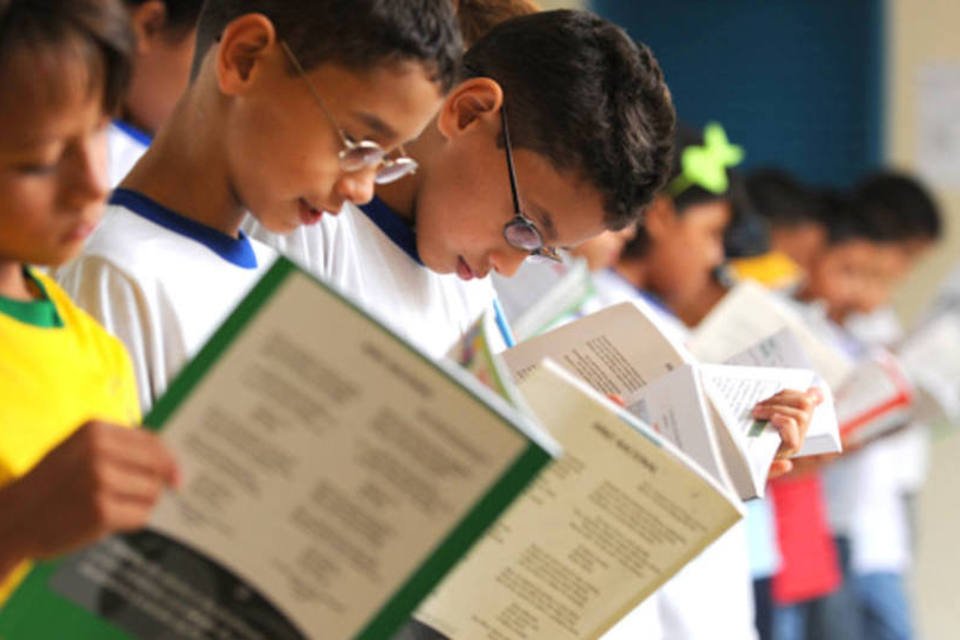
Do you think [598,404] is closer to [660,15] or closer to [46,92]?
[46,92]

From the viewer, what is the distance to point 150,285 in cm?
133

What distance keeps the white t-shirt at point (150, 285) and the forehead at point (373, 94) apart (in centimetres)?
17

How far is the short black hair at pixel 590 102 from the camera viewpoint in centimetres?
164

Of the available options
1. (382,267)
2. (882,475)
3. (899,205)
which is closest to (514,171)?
(382,267)

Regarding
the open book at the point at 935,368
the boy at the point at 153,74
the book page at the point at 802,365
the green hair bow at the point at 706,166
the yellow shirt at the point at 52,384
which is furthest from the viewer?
the open book at the point at 935,368

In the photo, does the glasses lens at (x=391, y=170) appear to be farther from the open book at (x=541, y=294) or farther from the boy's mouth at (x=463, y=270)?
the open book at (x=541, y=294)

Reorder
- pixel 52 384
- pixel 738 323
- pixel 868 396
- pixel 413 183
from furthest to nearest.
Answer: pixel 868 396, pixel 738 323, pixel 413 183, pixel 52 384

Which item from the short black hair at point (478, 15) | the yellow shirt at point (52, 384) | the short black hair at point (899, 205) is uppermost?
the short black hair at point (899, 205)

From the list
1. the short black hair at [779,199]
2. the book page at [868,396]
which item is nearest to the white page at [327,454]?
the book page at [868,396]

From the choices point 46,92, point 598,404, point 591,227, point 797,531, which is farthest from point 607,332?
point 797,531

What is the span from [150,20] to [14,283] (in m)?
0.84

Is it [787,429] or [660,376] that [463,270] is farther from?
[787,429]

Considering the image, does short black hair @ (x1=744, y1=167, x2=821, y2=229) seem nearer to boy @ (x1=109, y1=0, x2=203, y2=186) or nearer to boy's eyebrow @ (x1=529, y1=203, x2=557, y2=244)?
boy @ (x1=109, y1=0, x2=203, y2=186)

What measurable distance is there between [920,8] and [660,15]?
2.99 feet
